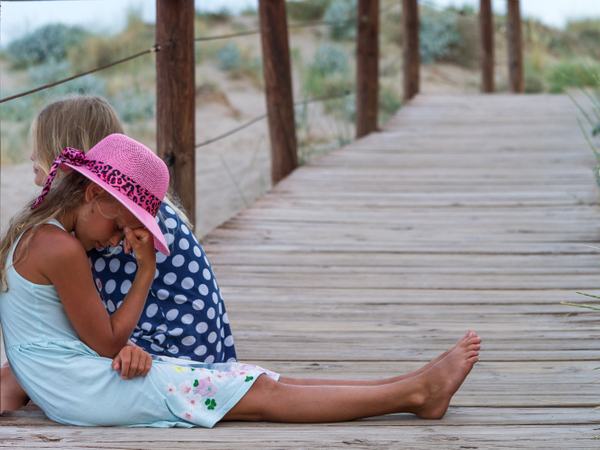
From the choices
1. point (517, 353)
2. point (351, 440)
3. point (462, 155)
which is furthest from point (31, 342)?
point (462, 155)

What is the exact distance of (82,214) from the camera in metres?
2.28

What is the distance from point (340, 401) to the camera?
229cm

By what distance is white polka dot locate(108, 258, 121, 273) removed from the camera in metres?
2.52

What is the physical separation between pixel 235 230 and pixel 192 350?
1799mm

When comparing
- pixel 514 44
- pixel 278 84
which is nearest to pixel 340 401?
pixel 278 84

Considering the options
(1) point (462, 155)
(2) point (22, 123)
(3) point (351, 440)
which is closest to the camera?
(3) point (351, 440)

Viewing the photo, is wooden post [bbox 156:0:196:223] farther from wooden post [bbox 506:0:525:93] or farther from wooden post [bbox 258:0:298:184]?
wooden post [bbox 506:0:525:93]

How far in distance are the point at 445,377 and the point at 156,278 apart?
2.25 feet

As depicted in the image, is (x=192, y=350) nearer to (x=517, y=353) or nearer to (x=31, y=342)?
(x=31, y=342)

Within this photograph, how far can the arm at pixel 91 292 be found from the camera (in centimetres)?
221

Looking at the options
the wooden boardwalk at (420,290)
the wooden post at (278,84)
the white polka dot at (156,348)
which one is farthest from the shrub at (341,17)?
the white polka dot at (156,348)

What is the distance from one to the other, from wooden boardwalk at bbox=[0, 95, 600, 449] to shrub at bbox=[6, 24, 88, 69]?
323 centimetres

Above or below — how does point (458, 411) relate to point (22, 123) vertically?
below

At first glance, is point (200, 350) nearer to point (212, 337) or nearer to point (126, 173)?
point (212, 337)
